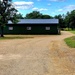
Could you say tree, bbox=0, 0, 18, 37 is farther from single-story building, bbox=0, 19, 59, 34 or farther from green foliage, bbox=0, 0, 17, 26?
single-story building, bbox=0, 19, 59, 34

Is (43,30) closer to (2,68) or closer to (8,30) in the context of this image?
(8,30)

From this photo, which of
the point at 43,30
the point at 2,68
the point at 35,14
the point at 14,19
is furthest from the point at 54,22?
the point at 35,14

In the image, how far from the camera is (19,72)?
9531 mm

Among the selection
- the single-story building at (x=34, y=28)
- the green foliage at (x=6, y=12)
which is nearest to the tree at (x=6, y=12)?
the green foliage at (x=6, y=12)

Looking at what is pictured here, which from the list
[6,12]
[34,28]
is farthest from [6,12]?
[34,28]

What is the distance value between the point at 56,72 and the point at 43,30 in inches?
1698

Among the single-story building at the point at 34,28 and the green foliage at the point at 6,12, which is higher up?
the green foliage at the point at 6,12

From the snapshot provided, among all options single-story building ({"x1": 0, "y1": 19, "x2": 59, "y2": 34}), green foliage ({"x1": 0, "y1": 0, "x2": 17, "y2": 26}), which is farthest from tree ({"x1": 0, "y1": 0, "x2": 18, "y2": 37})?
single-story building ({"x1": 0, "y1": 19, "x2": 59, "y2": 34})

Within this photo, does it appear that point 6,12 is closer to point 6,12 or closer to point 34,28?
point 6,12

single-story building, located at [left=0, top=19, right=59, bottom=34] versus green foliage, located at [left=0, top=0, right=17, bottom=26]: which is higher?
green foliage, located at [left=0, top=0, right=17, bottom=26]

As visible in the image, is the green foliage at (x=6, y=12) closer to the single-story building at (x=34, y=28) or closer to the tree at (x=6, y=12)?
the tree at (x=6, y=12)

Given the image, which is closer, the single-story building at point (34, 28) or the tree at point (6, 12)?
the tree at point (6, 12)

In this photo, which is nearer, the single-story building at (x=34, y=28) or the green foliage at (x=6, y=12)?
the green foliage at (x=6, y=12)

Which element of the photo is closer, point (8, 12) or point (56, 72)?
point (56, 72)
